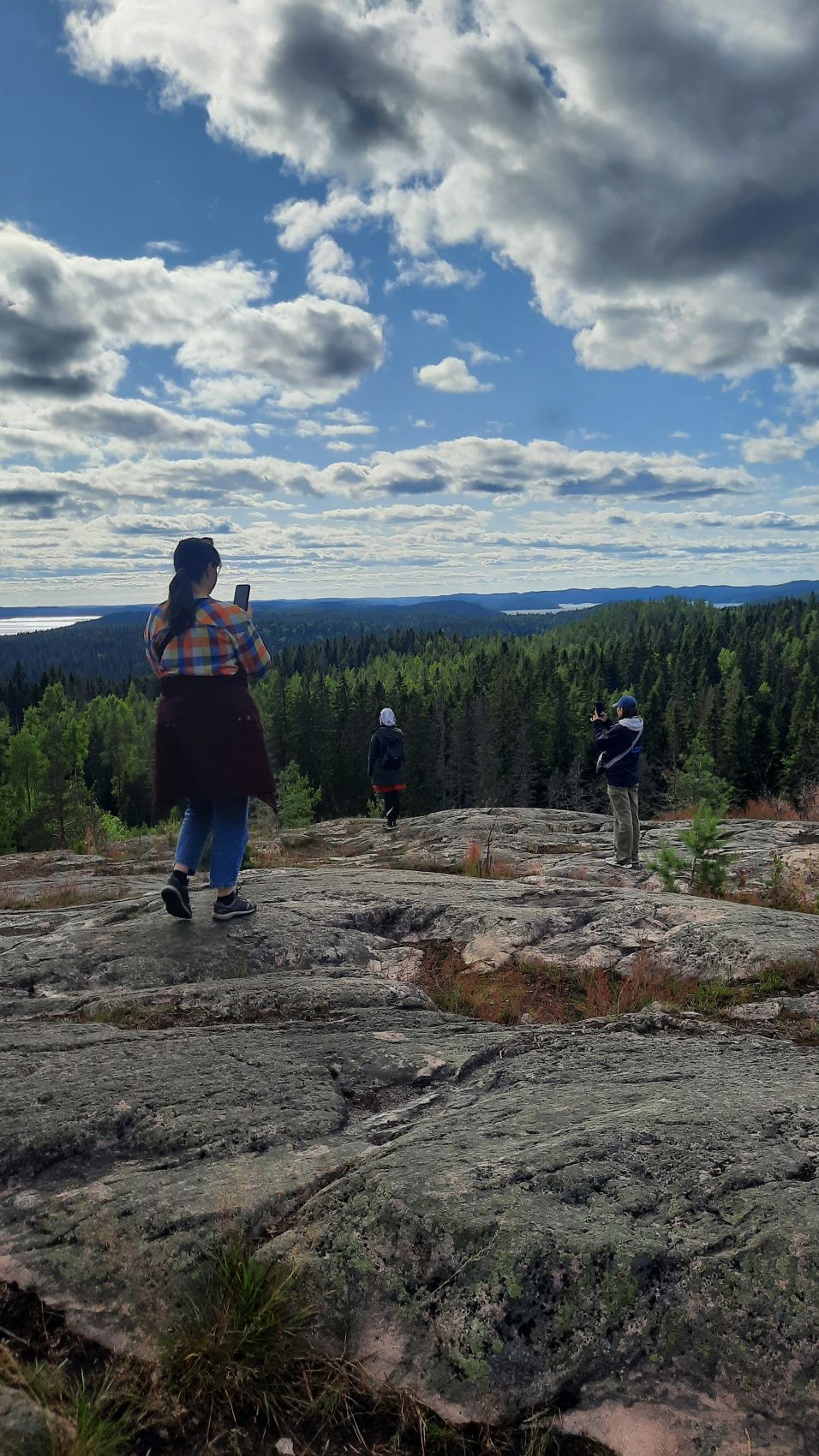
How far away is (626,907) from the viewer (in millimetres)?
6473

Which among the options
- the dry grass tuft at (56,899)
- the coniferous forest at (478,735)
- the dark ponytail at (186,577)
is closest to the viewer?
the dark ponytail at (186,577)

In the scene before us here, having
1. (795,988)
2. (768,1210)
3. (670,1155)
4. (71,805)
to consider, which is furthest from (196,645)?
(71,805)

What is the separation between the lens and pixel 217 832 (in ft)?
17.1

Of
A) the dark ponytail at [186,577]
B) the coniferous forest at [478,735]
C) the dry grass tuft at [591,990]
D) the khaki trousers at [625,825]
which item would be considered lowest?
the coniferous forest at [478,735]

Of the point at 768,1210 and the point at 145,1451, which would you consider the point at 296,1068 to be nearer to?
the point at 145,1451

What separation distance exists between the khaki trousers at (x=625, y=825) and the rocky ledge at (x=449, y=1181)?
6.30 m

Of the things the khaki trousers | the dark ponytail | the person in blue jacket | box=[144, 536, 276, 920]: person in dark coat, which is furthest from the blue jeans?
the khaki trousers

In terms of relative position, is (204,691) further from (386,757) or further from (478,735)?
(478,735)

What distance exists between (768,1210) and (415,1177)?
1.10m

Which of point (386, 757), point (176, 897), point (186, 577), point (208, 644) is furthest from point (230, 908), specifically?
point (386, 757)

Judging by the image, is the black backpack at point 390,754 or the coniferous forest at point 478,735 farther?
the coniferous forest at point 478,735

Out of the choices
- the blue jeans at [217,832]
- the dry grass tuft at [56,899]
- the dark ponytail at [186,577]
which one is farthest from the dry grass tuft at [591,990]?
the dry grass tuft at [56,899]

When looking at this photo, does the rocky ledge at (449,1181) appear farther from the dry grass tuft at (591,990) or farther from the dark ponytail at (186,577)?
the dark ponytail at (186,577)

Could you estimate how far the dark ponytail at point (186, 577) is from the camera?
15.7 feet
